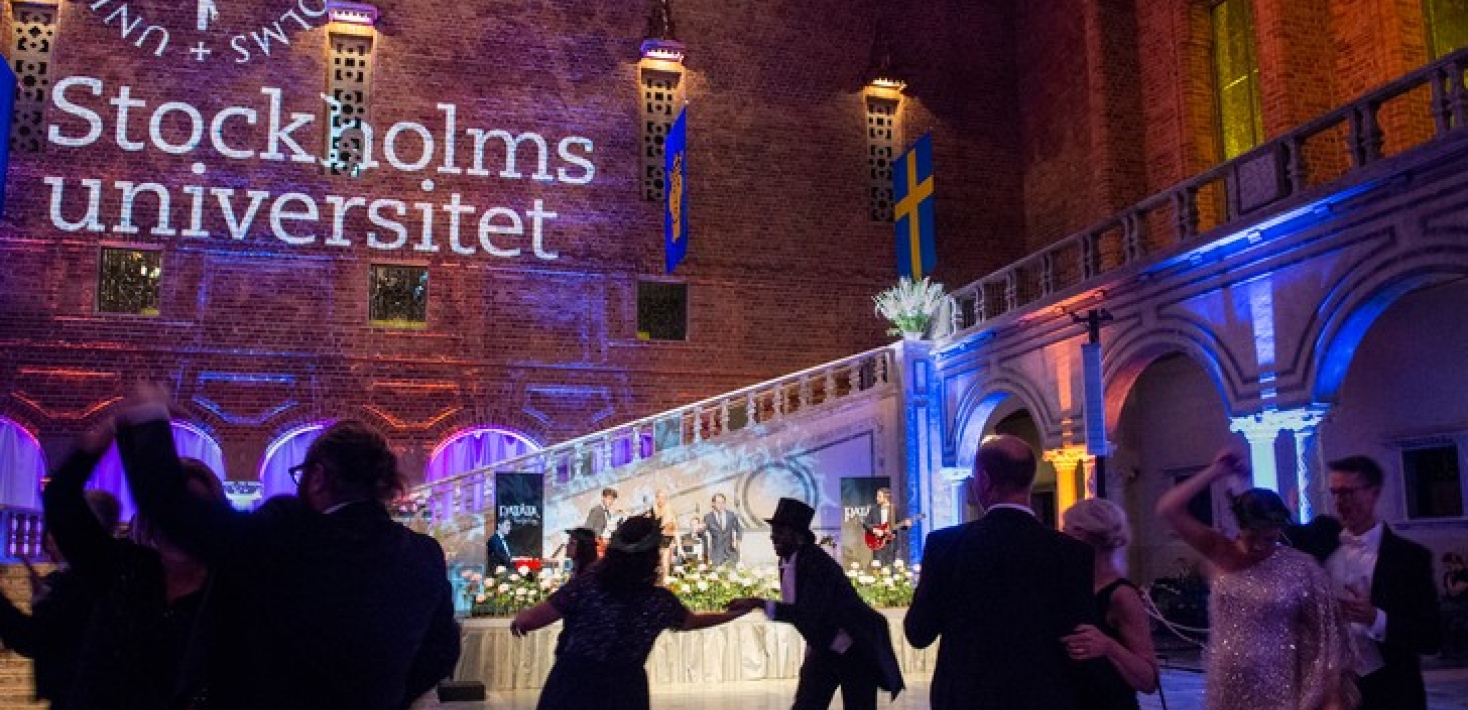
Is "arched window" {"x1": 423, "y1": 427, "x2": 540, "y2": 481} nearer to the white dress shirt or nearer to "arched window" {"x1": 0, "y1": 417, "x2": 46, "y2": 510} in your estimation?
"arched window" {"x1": 0, "y1": 417, "x2": 46, "y2": 510}

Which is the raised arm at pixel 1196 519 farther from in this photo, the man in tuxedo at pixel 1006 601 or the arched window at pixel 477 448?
the arched window at pixel 477 448

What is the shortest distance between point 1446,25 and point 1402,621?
13.4 metres

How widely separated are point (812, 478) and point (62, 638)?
14.0m

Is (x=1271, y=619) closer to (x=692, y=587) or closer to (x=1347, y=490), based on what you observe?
(x=1347, y=490)

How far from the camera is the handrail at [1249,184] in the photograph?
9906mm

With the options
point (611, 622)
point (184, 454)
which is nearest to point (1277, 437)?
point (611, 622)

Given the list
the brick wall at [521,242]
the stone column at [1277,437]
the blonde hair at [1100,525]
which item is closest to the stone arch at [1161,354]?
the stone column at [1277,437]

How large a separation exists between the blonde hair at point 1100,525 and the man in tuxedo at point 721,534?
461 inches

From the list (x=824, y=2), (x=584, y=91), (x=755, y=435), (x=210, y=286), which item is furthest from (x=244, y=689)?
(x=824, y=2)

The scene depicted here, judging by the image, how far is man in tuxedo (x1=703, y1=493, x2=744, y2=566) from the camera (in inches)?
607

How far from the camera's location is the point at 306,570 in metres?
2.57

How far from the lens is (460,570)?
14.5 meters

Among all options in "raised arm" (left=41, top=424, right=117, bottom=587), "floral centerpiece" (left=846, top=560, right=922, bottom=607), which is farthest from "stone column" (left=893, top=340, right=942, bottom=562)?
"raised arm" (left=41, top=424, right=117, bottom=587)

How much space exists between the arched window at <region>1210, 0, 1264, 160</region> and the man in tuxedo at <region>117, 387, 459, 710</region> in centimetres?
1662
